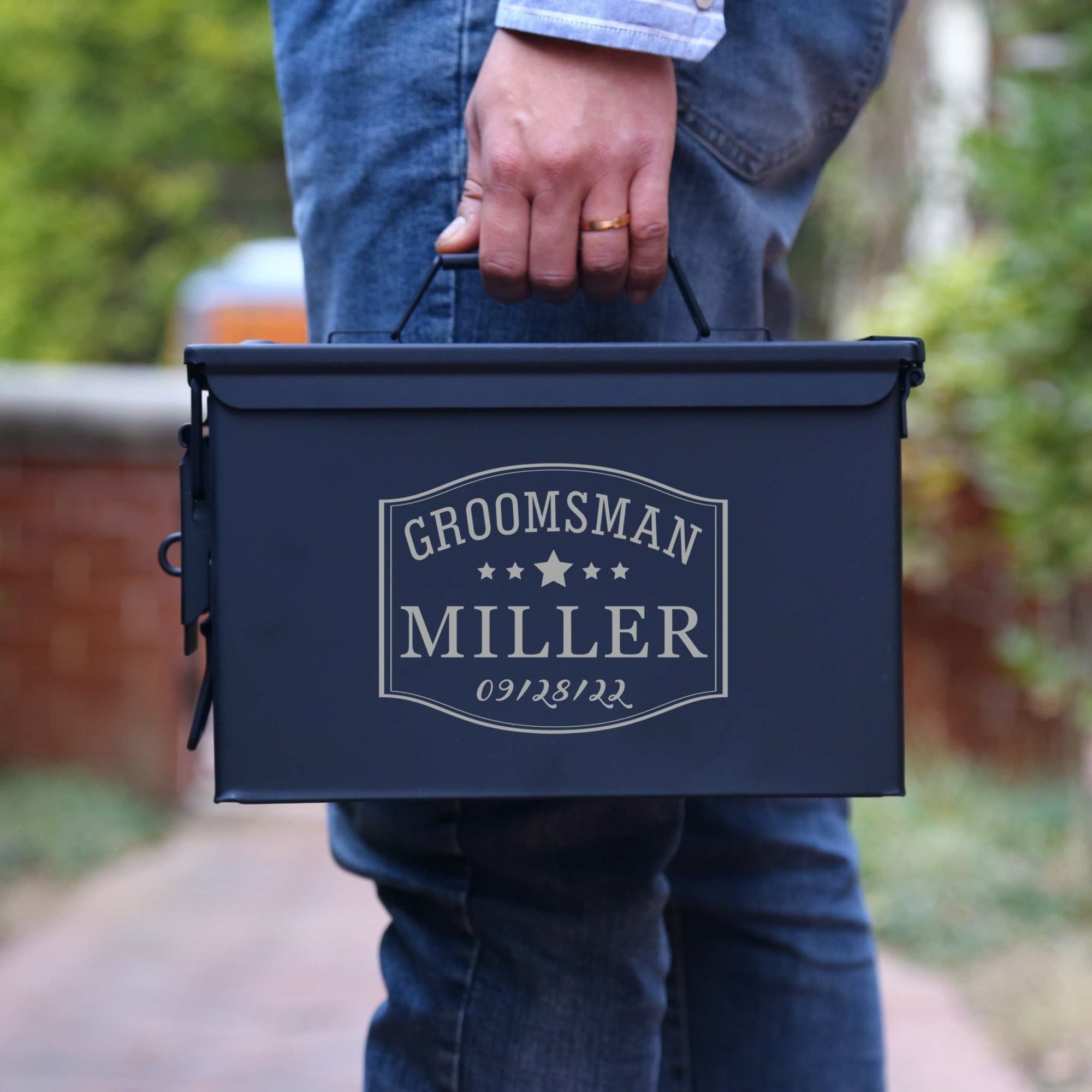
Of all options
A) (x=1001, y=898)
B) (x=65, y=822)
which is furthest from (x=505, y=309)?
(x=65, y=822)

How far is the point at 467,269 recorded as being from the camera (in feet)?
2.98

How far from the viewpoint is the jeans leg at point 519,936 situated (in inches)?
37.3

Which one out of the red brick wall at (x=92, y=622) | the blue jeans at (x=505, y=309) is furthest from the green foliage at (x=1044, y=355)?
the red brick wall at (x=92, y=622)

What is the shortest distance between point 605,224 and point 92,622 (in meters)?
3.12

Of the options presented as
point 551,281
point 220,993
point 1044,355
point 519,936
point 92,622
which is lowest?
point 220,993

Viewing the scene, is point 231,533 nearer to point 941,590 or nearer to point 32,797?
point 32,797

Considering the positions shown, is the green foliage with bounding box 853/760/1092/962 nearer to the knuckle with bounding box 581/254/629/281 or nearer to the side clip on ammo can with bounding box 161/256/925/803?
the side clip on ammo can with bounding box 161/256/925/803

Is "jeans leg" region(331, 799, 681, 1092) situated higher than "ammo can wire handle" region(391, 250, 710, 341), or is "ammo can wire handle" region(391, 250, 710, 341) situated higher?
"ammo can wire handle" region(391, 250, 710, 341)

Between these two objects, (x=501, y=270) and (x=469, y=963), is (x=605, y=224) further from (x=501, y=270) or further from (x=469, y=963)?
(x=469, y=963)

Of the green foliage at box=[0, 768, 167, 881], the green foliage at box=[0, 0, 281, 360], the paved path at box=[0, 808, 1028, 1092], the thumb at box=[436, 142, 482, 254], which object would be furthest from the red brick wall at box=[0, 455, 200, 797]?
the green foliage at box=[0, 0, 281, 360]

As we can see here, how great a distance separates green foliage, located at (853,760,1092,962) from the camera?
2.54 m

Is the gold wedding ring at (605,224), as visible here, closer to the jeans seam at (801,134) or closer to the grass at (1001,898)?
the jeans seam at (801,134)

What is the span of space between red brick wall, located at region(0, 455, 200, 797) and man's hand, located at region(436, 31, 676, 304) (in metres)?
2.91

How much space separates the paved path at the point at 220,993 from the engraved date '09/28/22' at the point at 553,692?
1250 mm
